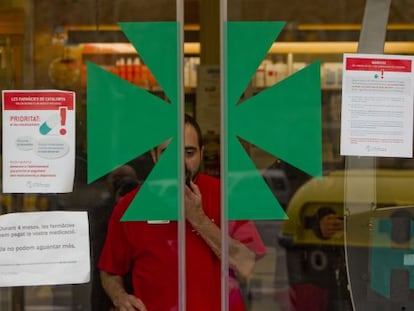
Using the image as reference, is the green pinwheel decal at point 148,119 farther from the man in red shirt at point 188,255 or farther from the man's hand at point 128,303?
the man's hand at point 128,303

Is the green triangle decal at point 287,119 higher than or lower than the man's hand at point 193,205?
higher

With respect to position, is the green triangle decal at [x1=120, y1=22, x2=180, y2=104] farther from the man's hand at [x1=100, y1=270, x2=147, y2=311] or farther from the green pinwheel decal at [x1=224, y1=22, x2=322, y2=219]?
the man's hand at [x1=100, y1=270, x2=147, y2=311]

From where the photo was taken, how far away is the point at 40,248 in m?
3.38

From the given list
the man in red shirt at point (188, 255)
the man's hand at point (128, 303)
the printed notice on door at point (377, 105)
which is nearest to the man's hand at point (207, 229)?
the man in red shirt at point (188, 255)

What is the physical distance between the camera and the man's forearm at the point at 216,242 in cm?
346

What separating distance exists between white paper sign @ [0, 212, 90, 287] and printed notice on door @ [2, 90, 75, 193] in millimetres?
141

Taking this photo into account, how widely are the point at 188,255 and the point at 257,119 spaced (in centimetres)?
74

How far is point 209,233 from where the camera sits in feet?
11.4

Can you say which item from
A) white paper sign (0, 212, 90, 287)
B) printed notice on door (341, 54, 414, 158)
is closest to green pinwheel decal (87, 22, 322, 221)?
printed notice on door (341, 54, 414, 158)

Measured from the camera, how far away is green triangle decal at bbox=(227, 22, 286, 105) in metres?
3.38

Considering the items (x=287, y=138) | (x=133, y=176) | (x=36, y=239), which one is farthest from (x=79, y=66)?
(x=287, y=138)

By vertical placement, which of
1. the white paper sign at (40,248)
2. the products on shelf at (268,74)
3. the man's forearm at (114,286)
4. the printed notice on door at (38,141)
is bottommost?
the man's forearm at (114,286)

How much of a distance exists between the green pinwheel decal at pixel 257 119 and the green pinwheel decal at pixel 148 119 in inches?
10.0

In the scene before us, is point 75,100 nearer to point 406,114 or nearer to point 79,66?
point 79,66
